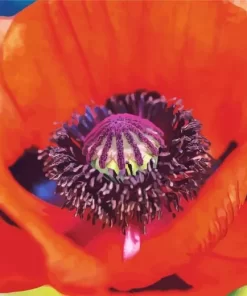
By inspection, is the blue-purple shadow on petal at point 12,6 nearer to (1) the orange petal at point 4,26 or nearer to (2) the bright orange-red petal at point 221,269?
(1) the orange petal at point 4,26

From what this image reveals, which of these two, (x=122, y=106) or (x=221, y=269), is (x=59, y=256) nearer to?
(x=221, y=269)

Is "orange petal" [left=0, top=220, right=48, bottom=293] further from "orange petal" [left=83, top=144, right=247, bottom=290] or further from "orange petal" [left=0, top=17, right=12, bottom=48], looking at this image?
"orange petal" [left=0, top=17, right=12, bottom=48]

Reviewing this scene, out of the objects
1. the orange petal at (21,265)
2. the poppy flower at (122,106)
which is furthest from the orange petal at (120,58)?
the orange petal at (21,265)

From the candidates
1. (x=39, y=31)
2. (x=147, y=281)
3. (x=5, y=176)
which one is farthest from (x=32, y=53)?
(x=147, y=281)

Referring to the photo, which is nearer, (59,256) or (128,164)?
(59,256)

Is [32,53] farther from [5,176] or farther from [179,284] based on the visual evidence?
[179,284]

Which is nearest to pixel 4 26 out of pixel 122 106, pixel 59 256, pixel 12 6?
pixel 12 6

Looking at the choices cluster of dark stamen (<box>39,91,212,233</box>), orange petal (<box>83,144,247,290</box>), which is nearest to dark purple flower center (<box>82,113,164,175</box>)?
cluster of dark stamen (<box>39,91,212,233</box>)
